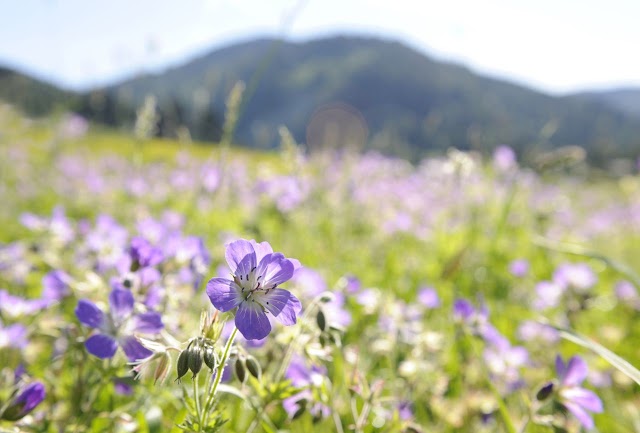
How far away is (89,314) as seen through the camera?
1.32 metres

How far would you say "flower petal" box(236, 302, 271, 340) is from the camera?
971 millimetres

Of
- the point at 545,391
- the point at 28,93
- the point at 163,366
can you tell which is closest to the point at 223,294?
the point at 163,366

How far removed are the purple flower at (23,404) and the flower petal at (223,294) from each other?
595 millimetres

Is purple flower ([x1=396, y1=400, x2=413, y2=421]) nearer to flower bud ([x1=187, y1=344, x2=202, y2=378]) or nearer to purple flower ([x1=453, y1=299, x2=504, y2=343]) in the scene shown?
purple flower ([x1=453, y1=299, x2=504, y2=343])

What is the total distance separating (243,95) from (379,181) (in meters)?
6.58

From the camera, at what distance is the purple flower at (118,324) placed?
4.25ft

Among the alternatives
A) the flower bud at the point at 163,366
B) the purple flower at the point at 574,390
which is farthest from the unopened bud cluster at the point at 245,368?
the purple flower at the point at 574,390

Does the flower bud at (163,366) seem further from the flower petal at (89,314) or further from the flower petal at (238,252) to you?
the flower petal at (89,314)

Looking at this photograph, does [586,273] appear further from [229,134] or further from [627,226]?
[627,226]

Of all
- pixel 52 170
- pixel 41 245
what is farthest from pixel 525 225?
pixel 52 170

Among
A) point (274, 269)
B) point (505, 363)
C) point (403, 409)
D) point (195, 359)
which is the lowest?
point (505, 363)

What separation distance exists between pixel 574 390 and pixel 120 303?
1299 mm

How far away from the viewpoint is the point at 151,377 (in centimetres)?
169

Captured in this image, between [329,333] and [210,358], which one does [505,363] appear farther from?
[210,358]
